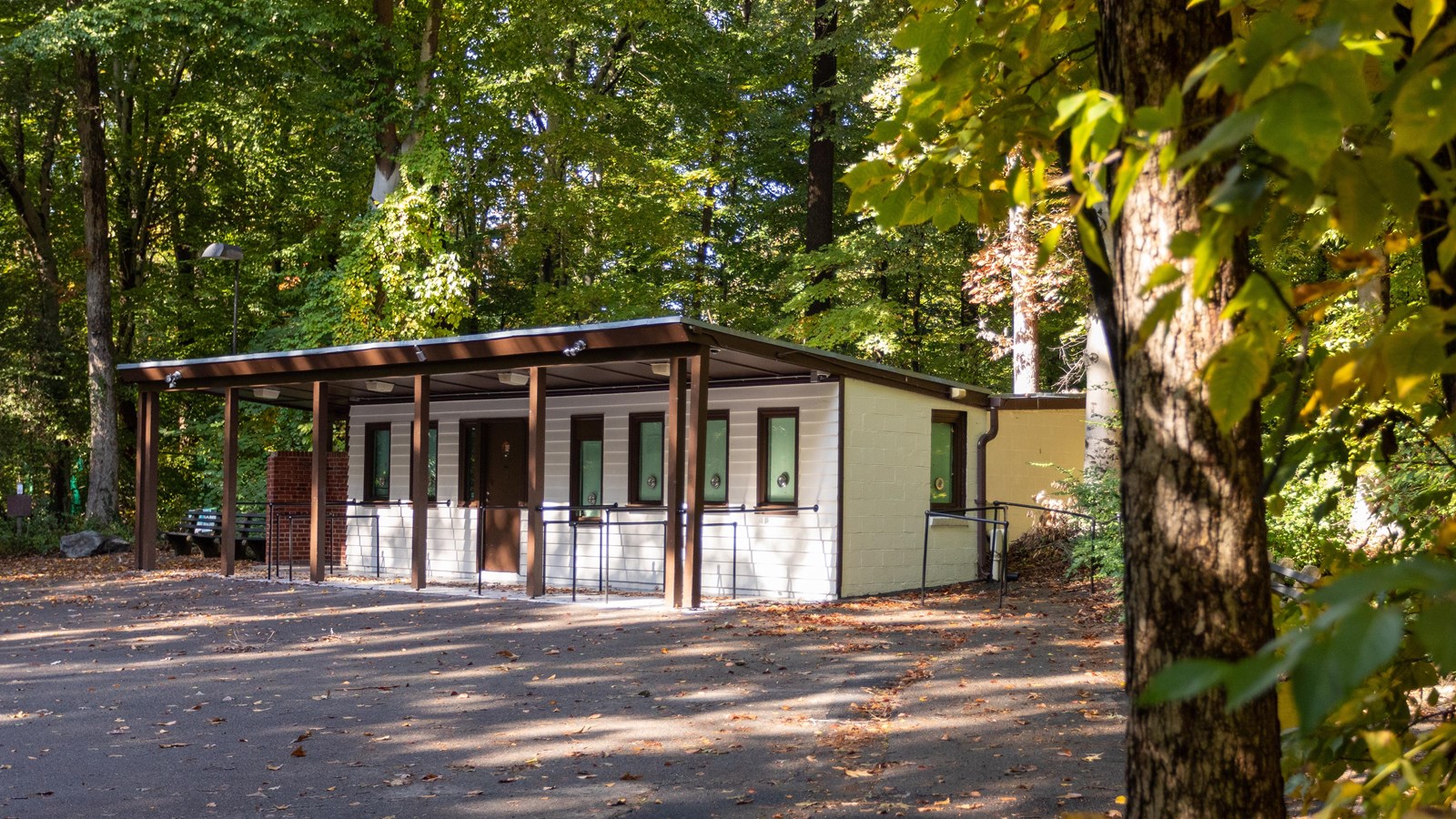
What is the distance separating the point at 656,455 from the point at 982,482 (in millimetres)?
5402

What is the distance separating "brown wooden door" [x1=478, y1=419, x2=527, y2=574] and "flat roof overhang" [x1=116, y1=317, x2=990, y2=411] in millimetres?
604

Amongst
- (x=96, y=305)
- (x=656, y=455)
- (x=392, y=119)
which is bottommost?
(x=656, y=455)

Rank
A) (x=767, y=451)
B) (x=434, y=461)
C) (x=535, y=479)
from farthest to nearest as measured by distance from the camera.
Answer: (x=434, y=461) → (x=767, y=451) → (x=535, y=479)

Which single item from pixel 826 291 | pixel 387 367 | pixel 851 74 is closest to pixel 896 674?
pixel 387 367

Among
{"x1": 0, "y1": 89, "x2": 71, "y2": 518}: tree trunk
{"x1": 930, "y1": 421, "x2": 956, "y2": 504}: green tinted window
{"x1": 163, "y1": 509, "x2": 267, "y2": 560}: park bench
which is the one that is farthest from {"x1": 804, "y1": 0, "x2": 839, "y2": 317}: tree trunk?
{"x1": 0, "y1": 89, "x2": 71, "y2": 518}: tree trunk

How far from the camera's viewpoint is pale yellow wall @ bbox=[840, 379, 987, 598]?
16.4 metres

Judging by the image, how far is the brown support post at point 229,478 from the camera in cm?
1850

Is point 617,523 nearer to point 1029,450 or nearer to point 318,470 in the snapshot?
point 318,470

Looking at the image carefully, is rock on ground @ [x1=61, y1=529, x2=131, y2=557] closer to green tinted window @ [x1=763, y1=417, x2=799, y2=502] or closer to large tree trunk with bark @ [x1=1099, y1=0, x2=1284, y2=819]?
green tinted window @ [x1=763, y1=417, x2=799, y2=502]

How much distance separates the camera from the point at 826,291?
26125 mm

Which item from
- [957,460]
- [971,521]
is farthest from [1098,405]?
[957,460]

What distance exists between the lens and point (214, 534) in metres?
22.8

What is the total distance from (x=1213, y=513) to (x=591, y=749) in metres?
5.40

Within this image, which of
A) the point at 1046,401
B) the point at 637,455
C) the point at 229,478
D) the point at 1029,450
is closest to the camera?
the point at 637,455
